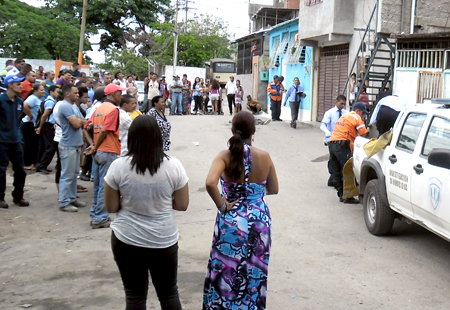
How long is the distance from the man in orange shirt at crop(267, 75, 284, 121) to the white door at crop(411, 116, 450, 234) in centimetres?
1485

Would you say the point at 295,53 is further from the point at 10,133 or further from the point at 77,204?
the point at 10,133

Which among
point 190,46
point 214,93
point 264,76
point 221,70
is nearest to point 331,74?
point 214,93

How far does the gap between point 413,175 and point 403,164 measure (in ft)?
1.06

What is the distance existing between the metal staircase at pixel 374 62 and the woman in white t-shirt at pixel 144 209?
12.2 m

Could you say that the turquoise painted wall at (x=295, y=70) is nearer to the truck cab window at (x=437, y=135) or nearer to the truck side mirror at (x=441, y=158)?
the truck cab window at (x=437, y=135)

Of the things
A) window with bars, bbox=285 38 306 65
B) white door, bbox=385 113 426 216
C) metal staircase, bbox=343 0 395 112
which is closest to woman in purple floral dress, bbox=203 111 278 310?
white door, bbox=385 113 426 216

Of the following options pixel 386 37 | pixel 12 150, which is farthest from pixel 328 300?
pixel 386 37

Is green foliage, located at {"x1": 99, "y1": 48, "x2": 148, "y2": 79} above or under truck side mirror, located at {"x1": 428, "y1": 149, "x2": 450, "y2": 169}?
above

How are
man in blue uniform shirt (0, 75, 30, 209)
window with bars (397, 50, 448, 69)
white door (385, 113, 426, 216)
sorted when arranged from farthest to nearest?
window with bars (397, 50, 448, 69)
man in blue uniform shirt (0, 75, 30, 209)
white door (385, 113, 426, 216)

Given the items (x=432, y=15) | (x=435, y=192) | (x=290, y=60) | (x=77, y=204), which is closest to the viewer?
(x=435, y=192)

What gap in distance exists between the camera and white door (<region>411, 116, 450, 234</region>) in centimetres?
539

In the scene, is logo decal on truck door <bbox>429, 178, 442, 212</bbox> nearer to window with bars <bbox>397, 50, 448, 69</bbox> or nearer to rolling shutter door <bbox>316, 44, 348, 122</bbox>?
window with bars <bbox>397, 50, 448, 69</bbox>

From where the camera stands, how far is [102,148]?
7191 mm

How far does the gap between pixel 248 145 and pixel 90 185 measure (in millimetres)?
6669
